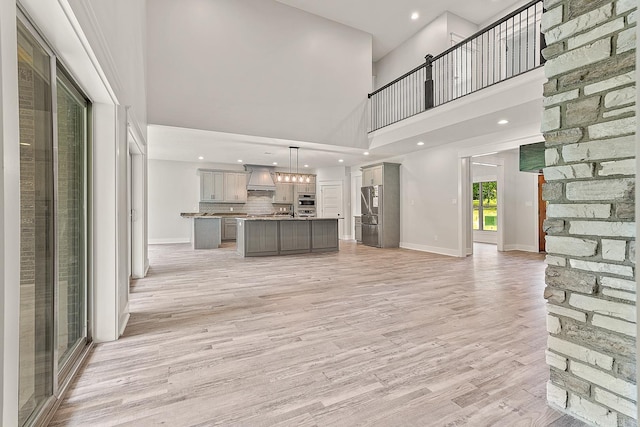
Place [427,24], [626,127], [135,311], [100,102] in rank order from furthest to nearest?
[427,24] < [135,311] < [100,102] < [626,127]

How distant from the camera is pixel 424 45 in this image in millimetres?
7641

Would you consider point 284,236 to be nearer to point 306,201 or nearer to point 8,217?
point 306,201

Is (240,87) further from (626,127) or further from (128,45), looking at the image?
(626,127)

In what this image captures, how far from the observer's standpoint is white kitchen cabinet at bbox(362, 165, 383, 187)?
8.45 metres

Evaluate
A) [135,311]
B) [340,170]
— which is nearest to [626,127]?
[135,311]

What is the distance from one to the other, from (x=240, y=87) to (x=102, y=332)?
5019 mm

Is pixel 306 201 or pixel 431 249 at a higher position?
pixel 306 201

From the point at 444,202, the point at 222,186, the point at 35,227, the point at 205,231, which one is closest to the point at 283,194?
the point at 222,186

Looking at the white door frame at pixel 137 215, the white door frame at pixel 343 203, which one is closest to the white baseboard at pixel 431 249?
the white door frame at pixel 343 203

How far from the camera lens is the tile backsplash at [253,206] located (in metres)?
10.2

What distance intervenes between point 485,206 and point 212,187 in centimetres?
897

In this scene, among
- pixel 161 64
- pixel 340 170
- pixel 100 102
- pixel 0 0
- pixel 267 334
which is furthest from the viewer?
pixel 340 170

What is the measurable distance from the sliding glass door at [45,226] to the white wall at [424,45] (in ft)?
25.0

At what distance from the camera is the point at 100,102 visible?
2.37m
